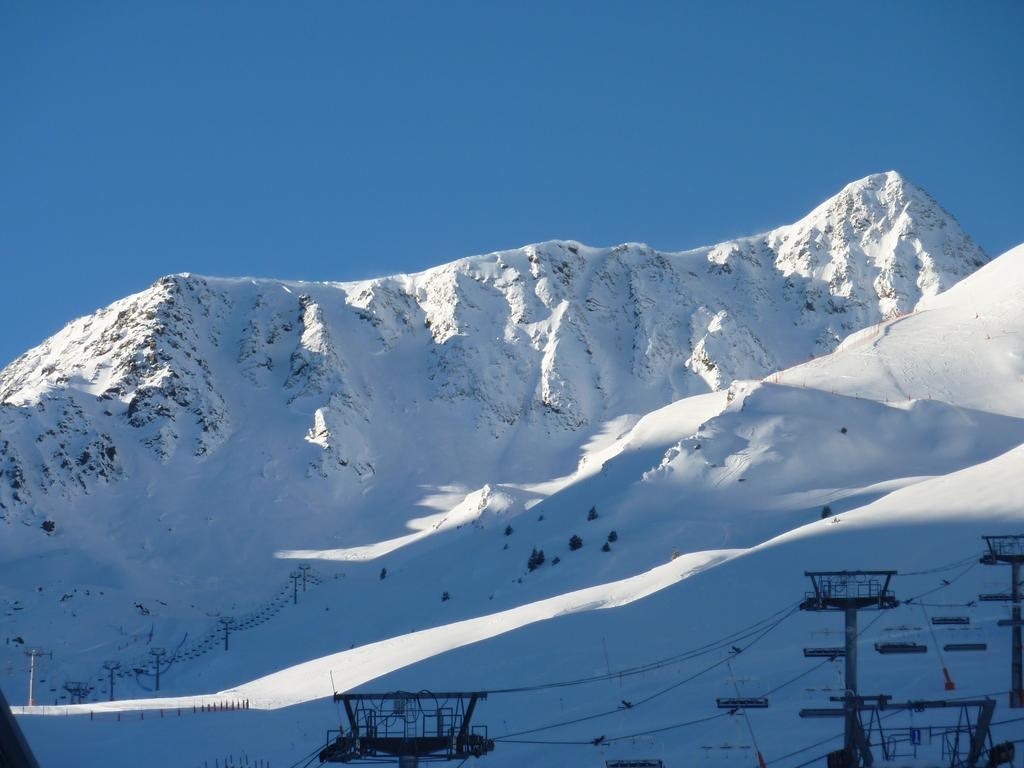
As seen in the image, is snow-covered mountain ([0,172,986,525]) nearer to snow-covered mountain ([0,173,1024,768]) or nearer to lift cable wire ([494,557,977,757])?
snow-covered mountain ([0,173,1024,768])

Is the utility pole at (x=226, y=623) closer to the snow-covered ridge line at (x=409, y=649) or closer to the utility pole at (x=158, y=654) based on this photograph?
the utility pole at (x=158, y=654)

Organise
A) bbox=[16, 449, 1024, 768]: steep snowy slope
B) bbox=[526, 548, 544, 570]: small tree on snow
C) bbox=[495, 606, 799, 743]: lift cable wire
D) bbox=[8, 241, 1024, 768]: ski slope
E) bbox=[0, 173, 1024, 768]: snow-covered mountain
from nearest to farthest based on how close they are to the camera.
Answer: bbox=[16, 449, 1024, 768]: steep snowy slope, bbox=[8, 241, 1024, 768]: ski slope, bbox=[495, 606, 799, 743]: lift cable wire, bbox=[0, 173, 1024, 768]: snow-covered mountain, bbox=[526, 548, 544, 570]: small tree on snow

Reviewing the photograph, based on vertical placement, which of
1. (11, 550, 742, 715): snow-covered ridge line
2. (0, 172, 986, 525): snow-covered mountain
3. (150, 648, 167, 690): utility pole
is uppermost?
(0, 172, 986, 525): snow-covered mountain

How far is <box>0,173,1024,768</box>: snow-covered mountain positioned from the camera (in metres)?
60.1

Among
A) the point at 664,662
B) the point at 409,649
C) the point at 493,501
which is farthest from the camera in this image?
the point at 493,501

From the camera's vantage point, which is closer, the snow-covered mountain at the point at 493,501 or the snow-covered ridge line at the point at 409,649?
the snow-covered mountain at the point at 493,501

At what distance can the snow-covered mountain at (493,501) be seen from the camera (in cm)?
6012

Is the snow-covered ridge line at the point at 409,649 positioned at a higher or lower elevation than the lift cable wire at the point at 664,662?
higher

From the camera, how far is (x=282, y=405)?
175 meters

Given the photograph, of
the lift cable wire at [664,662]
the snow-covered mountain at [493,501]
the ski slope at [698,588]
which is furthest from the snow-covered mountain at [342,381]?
the lift cable wire at [664,662]

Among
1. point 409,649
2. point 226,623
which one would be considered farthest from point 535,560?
point 226,623

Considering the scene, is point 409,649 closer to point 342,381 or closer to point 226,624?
point 226,624

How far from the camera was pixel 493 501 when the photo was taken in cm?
12875

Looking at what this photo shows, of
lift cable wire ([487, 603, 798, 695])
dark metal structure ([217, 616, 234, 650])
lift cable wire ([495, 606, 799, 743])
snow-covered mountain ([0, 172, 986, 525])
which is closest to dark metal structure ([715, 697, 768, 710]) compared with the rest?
lift cable wire ([495, 606, 799, 743])
